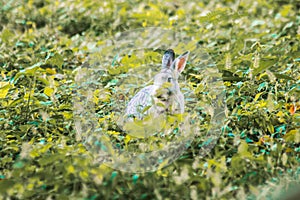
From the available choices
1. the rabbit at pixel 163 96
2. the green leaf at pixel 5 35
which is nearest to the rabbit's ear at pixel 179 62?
the rabbit at pixel 163 96

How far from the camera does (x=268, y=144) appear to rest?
2508 mm

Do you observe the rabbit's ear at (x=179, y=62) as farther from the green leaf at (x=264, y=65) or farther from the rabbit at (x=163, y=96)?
the green leaf at (x=264, y=65)

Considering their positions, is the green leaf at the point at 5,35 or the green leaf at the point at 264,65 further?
the green leaf at the point at 5,35

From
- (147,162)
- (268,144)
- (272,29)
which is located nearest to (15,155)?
(147,162)

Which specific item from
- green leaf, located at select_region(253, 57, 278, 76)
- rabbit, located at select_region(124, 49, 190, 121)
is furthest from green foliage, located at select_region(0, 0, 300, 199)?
rabbit, located at select_region(124, 49, 190, 121)

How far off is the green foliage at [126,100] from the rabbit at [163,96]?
0.38 feet

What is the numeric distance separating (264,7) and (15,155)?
268cm

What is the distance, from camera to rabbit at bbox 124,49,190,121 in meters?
2.56

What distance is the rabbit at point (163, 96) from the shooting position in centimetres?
256

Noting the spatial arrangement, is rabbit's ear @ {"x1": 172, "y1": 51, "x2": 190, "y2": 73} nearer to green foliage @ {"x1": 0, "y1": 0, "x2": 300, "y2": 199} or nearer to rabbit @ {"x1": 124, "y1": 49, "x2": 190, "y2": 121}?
rabbit @ {"x1": 124, "y1": 49, "x2": 190, "y2": 121}

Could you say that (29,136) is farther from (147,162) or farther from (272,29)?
(272,29)

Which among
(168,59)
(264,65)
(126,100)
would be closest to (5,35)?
(126,100)

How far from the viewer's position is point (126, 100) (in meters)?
2.93

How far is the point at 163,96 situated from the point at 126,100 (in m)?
0.40
